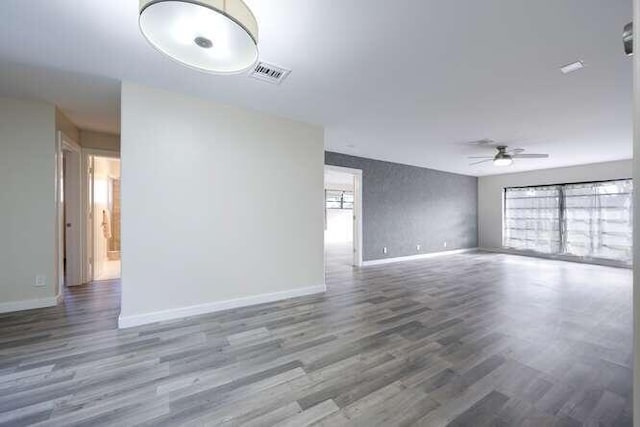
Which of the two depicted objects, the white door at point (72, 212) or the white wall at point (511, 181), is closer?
the white door at point (72, 212)

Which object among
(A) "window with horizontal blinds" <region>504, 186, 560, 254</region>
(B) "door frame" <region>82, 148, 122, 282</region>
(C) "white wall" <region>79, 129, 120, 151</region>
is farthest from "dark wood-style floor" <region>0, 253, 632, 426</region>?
(A) "window with horizontal blinds" <region>504, 186, 560, 254</region>

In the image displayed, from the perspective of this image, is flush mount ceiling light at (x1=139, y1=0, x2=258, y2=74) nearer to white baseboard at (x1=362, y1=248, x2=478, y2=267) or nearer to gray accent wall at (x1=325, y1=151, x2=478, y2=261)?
gray accent wall at (x1=325, y1=151, x2=478, y2=261)

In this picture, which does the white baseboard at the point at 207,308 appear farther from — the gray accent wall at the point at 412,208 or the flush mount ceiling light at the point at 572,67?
the flush mount ceiling light at the point at 572,67

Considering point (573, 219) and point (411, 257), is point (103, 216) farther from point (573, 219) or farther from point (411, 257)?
point (573, 219)

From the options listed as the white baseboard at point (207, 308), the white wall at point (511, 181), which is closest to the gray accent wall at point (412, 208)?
the white wall at point (511, 181)

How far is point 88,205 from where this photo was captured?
13.8 feet

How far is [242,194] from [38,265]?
8.48ft

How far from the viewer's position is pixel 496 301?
135 inches

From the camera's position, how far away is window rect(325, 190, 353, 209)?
1147 cm

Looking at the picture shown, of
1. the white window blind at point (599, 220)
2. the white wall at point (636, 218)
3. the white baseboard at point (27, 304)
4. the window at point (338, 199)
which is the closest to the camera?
the white wall at point (636, 218)

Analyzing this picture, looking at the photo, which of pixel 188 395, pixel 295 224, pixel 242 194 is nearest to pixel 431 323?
pixel 295 224

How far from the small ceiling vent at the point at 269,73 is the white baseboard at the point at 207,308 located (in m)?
2.55

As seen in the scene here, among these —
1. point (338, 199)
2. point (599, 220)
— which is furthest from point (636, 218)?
point (338, 199)

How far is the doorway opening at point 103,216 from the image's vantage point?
14.5 ft
